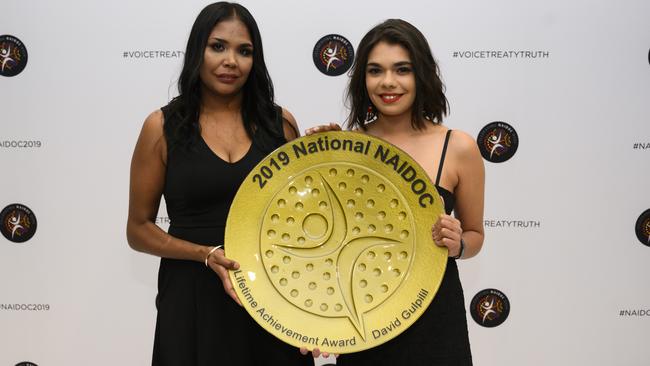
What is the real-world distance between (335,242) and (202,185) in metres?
0.29

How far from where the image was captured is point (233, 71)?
127cm

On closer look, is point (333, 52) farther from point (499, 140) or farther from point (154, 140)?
point (154, 140)

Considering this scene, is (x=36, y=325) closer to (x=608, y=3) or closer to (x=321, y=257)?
(x=321, y=257)

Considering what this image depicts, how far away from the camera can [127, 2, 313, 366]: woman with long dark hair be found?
126 cm

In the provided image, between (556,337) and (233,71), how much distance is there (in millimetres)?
1471

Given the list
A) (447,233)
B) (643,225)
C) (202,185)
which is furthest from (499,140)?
(202,185)

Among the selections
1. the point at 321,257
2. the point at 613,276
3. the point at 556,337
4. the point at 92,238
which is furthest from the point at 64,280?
the point at 613,276

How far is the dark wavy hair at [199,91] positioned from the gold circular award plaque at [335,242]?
7.4 inches

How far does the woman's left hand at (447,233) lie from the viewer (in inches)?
43.3

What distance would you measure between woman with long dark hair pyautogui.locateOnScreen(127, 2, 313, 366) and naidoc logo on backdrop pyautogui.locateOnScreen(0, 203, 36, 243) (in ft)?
3.31

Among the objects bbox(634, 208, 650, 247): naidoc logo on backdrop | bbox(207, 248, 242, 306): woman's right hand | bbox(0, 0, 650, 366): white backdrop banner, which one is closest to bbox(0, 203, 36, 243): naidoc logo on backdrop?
bbox(0, 0, 650, 366): white backdrop banner

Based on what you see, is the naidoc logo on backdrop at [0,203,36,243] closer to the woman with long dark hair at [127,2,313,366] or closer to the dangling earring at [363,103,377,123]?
the woman with long dark hair at [127,2,313,366]

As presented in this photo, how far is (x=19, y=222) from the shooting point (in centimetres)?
214

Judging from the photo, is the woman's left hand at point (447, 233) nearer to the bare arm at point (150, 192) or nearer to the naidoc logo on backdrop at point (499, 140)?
the bare arm at point (150, 192)
